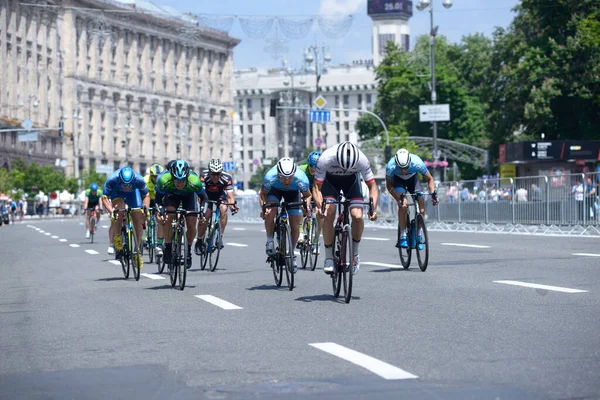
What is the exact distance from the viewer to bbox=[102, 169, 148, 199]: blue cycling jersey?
61.9 ft

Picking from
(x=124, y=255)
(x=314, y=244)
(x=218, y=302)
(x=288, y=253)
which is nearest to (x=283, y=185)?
(x=288, y=253)

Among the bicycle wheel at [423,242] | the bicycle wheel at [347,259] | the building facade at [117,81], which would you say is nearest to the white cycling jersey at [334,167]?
the bicycle wheel at [347,259]

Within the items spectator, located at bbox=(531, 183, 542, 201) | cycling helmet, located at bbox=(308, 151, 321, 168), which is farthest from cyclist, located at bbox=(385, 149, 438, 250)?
spectator, located at bbox=(531, 183, 542, 201)

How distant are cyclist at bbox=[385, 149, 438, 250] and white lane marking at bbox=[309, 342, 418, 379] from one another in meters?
8.66

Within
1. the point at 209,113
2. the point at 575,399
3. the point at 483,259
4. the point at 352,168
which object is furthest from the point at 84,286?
the point at 209,113

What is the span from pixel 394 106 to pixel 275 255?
287 feet

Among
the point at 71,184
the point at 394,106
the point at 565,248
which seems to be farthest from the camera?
the point at 71,184

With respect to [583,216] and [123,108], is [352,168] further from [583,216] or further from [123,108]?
[123,108]

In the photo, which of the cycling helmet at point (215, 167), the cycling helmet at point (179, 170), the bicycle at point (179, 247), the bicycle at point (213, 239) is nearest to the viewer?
the bicycle at point (179, 247)

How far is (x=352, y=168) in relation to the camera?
13.5 meters

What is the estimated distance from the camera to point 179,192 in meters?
16.5

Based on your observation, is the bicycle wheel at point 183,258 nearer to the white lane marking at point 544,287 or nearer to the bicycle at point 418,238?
the bicycle at point 418,238

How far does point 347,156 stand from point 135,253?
18.5ft

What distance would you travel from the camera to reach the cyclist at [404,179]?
18.2m
